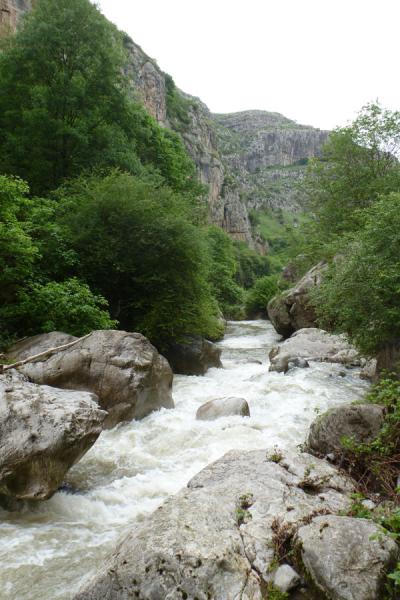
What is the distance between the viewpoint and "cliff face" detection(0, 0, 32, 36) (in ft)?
110

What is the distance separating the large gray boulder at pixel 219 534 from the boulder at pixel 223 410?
4.33 meters

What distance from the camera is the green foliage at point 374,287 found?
10.1 metres

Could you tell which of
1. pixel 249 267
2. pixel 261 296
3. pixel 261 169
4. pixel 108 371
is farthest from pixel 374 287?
pixel 261 169

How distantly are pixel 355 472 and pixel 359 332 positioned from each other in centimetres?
566

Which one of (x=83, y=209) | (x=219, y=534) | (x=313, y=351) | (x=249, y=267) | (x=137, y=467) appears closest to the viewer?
(x=219, y=534)

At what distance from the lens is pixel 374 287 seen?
33.5 feet

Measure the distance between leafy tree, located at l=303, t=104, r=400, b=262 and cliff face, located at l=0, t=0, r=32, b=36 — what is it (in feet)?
92.4

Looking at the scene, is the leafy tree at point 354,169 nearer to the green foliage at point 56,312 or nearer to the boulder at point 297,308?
the boulder at point 297,308

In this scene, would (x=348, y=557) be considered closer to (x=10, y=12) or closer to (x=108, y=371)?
A: (x=108, y=371)

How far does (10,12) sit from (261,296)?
35108 mm

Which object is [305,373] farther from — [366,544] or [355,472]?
[366,544]

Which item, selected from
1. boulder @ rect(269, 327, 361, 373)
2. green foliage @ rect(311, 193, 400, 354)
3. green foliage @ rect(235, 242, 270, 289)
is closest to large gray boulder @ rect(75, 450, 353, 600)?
green foliage @ rect(311, 193, 400, 354)

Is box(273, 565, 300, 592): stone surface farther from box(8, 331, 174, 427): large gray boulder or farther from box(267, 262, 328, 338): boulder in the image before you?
box(267, 262, 328, 338): boulder

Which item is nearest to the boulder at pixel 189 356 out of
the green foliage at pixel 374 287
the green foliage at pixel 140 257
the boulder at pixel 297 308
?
the green foliage at pixel 140 257
